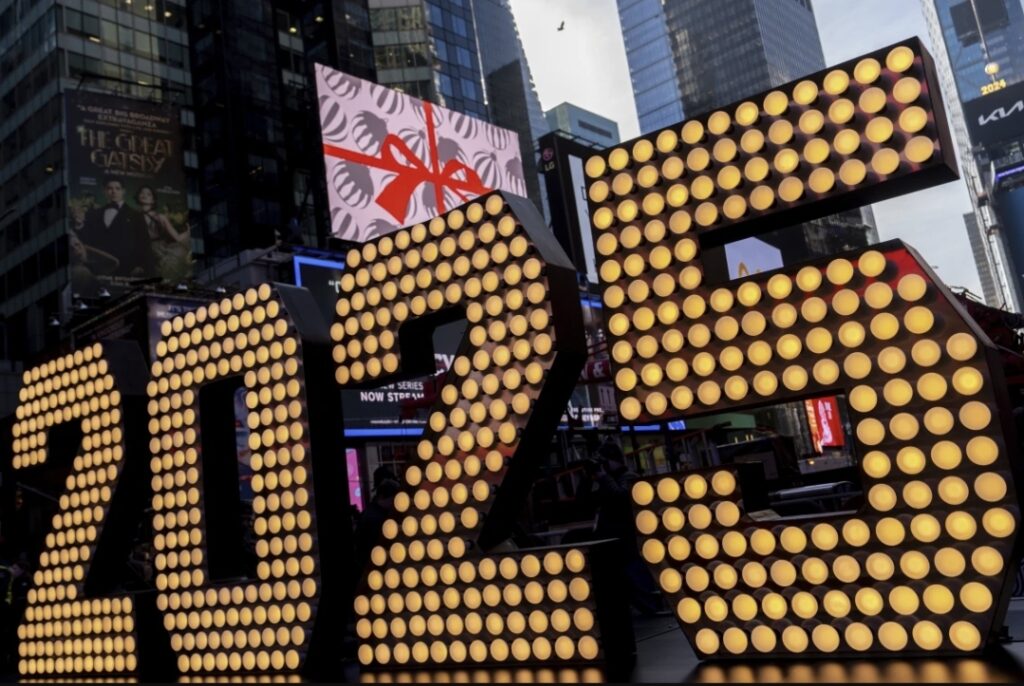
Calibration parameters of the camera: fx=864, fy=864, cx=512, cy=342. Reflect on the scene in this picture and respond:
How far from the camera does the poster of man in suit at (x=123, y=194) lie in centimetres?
2383

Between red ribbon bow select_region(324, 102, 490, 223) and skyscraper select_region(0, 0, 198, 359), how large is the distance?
23.9m

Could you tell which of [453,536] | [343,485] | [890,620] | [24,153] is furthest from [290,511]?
[24,153]

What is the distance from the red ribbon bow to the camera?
20938 millimetres

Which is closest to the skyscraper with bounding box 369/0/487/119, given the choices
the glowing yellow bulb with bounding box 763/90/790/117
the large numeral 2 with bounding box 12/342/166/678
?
the large numeral 2 with bounding box 12/342/166/678

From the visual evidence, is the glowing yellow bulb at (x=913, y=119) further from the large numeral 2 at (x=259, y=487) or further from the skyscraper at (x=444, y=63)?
the skyscraper at (x=444, y=63)

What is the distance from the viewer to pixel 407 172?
21.9 meters

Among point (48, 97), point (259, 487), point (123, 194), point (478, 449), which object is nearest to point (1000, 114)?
point (48, 97)

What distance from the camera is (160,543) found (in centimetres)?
796

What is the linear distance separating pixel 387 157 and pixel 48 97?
3071 cm

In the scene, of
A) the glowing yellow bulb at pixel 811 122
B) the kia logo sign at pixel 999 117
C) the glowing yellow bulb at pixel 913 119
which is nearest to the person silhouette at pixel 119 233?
the glowing yellow bulb at pixel 811 122

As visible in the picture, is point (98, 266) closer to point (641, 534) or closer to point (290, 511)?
point (290, 511)

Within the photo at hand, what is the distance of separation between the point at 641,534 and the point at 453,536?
4.84 feet

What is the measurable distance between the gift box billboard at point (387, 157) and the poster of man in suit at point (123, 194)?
6.58 meters

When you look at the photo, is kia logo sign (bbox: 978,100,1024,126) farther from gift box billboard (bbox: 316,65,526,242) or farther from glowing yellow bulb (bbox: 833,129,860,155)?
glowing yellow bulb (bbox: 833,129,860,155)
